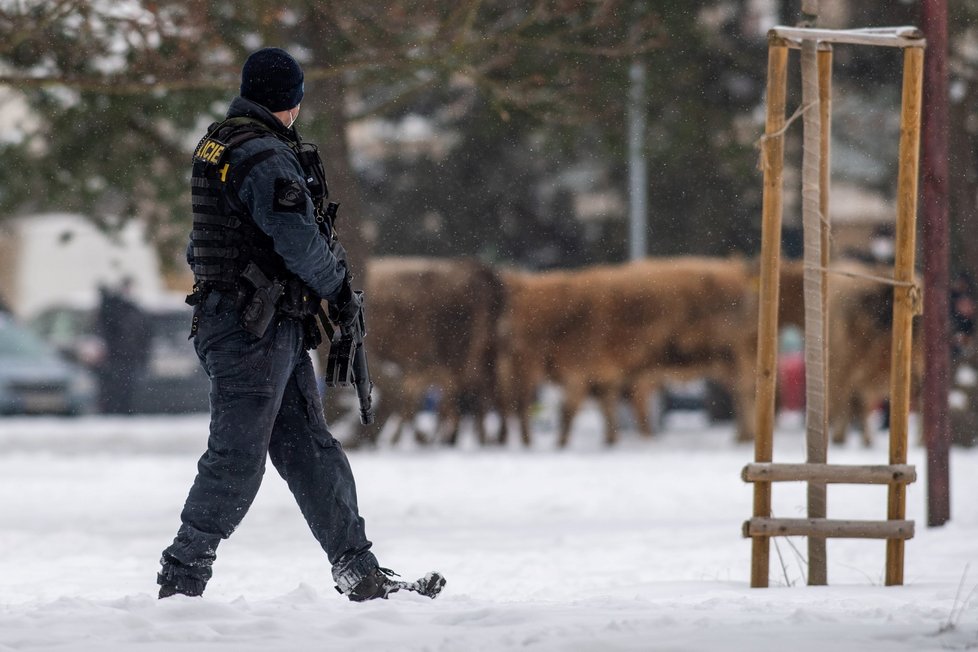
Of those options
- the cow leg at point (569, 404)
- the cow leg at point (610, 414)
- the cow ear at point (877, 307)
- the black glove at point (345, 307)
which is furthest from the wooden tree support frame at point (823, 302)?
the cow leg at point (610, 414)

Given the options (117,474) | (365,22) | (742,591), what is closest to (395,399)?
(117,474)

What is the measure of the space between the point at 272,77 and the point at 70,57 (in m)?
7.12

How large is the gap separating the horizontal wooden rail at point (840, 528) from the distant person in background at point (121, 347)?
15.8m

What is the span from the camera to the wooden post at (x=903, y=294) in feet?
22.4

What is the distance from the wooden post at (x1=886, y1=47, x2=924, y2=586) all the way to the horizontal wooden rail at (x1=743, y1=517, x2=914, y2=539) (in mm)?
76

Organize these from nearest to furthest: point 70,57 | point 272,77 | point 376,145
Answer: point 272,77, point 70,57, point 376,145

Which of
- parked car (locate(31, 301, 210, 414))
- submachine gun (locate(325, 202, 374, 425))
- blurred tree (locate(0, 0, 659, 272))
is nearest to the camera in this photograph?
submachine gun (locate(325, 202, 374, 425))

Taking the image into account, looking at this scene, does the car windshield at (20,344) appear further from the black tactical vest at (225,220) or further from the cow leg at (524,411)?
the black tactical vest at (225,220)

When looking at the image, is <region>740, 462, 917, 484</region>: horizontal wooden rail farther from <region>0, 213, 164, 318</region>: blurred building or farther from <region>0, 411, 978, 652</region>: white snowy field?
<region>0, 213, 164, 318</region>: blurred building

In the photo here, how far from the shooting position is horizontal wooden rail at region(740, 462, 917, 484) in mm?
6656

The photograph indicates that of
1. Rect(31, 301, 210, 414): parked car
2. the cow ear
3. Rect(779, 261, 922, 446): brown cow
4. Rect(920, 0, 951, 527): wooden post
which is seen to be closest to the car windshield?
Rect(31, 301, 210, 414): parked car

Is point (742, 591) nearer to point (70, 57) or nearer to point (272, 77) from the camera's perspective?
point (272, 77)

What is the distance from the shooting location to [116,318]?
72.8 feet

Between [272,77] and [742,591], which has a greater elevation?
[272,77]
